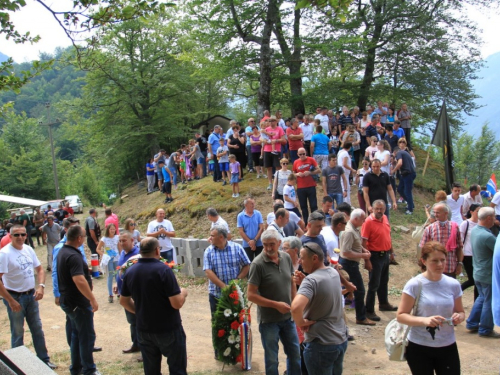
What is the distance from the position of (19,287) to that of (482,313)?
6536mm

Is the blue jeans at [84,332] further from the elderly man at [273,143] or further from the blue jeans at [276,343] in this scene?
the elderly man at [273,143]

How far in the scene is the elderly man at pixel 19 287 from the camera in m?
6.20

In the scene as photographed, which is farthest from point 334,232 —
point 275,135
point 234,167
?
point 234,167

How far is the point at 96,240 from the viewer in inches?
501

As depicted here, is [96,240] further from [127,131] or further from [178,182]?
[127,131]

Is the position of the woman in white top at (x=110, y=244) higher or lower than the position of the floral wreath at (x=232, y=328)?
higher

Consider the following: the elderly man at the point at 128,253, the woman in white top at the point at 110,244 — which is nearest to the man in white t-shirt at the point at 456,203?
the elderly man at the point at 128,253

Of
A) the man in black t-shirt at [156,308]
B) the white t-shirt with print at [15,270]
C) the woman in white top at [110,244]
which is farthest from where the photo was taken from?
the woman in white top at [110,244]

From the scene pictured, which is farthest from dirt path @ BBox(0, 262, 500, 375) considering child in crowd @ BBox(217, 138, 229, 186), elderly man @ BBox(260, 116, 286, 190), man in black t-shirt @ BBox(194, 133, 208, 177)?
man in black t-shirt @ BBox(194, 133, 208, 177)

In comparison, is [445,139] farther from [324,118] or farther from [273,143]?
[273,143]

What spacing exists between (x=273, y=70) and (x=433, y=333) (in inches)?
691

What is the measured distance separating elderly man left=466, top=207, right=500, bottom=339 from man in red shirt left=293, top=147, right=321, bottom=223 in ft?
15.1

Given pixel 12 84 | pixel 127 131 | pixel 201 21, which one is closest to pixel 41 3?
pixel 12 84

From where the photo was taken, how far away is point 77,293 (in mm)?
5680
